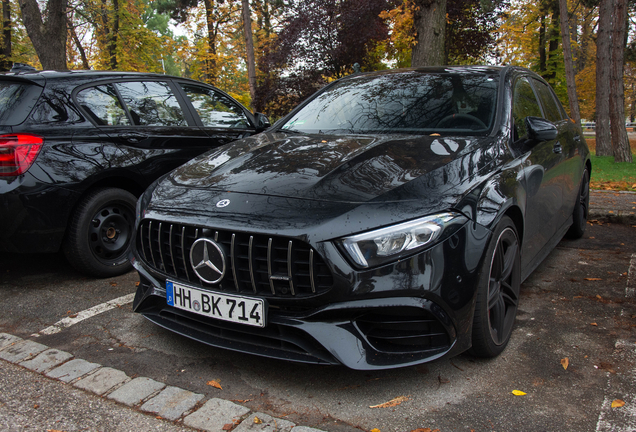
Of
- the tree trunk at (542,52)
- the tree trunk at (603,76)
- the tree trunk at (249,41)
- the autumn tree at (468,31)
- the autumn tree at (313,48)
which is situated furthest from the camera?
the tree trunk at (542,52)

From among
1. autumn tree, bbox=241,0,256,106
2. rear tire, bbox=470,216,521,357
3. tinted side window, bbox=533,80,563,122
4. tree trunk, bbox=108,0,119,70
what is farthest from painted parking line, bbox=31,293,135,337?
tree trunk, bbox=108,0,119,70

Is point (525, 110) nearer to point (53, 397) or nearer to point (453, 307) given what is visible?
point (453, 307)

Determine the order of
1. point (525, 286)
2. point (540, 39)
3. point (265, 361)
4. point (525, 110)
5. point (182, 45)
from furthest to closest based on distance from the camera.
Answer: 1. point (540, 39)
2. point (182, 45)
3. point (525, 286)
4. point (525, 110)
5. point (265, 361)

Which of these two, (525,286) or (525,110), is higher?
(525,110)

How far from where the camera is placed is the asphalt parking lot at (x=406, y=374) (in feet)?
7.29

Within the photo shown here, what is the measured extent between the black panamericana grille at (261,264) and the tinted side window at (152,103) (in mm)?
2293

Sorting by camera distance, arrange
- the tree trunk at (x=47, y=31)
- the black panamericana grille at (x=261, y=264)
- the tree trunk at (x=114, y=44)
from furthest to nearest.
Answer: the tree trunk at (x=114, y=44) → the tree trunk at (x=47, y=31) → the black panamericana grille at (x=261, y=264)

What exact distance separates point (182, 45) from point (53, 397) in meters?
19.4

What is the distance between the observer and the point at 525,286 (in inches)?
156

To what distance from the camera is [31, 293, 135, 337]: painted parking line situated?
3197 mm

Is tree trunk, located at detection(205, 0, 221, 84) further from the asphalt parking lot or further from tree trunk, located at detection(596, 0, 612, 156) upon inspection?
the asphalt parking lot

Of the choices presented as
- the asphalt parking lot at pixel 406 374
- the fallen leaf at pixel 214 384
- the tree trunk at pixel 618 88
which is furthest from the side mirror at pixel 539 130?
the tree trunk at pixel 618 88

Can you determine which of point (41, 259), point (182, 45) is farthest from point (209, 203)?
point (182, 45)

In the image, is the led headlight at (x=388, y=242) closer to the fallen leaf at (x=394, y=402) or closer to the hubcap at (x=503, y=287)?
the hubcap at (x=503, y=287)
